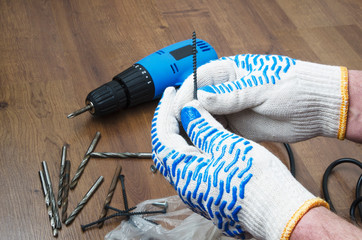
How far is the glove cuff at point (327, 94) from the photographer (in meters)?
0.61

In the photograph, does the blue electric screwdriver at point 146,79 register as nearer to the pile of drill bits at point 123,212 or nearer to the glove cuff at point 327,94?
the pile of drill bits at point 123,212

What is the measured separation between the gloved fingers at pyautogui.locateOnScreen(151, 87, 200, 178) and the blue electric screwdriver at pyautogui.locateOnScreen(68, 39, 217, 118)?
0.68 feet

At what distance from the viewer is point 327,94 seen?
2.01 feet

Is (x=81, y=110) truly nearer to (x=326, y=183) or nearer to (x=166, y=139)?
(x=166, y=139)

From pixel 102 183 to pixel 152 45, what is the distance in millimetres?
405

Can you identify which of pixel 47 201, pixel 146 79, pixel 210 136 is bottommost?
pixel 47 201

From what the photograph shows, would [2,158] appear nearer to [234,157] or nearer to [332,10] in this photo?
[234,157]

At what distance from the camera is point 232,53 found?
1011 millimetres

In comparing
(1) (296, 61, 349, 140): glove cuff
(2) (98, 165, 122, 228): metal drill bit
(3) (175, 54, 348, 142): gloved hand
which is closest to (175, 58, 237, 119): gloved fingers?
(3) (175, 54, 348, 142): gloved hand

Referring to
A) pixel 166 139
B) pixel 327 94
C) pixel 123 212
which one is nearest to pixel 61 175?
pixel 123 212

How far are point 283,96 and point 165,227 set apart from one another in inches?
12.0

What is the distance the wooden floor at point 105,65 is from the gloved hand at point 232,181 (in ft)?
0.64

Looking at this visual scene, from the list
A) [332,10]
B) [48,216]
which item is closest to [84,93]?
[48,216]

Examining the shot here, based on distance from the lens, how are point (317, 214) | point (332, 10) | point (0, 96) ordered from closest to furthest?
1. point (317, 214)
2. point (0, 96)
3. point (332, 10)
